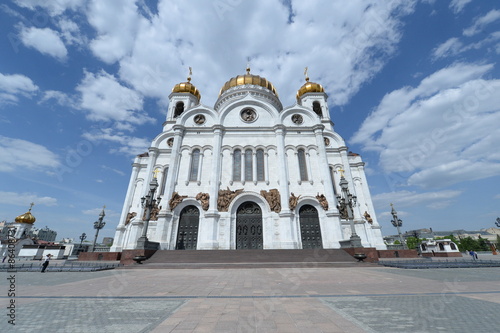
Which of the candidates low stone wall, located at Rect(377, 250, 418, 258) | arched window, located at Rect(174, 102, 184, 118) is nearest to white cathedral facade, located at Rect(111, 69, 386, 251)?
low stone wall, located at Rect(377, 250, 418, 258)

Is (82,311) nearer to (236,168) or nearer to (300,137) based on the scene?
(236,168)

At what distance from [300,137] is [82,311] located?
21.6 meters

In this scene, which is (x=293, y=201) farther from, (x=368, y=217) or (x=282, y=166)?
(x=368, y=217)

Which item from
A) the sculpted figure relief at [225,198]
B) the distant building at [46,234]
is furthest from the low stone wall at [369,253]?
the distant building at [46,234]

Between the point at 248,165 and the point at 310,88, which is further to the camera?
the point at 310,88

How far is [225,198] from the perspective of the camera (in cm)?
1931

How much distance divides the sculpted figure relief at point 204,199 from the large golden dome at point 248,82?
17.0 meters

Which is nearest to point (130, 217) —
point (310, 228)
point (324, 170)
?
point (310, 228)

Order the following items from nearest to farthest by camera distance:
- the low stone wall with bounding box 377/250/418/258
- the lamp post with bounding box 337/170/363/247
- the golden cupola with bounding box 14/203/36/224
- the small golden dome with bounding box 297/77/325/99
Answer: the lamp post with bounding box 337/170/363/247 → the low stone wall with bounding box 377/250/418/258 → the small golden dome with bounding box 297/77/325/99 → the golden cupola with bounding box 14/203/36/224

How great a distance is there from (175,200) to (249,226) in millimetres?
7163

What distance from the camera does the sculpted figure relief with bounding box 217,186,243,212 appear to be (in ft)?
62.4

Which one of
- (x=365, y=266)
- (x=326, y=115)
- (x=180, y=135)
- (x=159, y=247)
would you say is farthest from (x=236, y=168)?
(x=326, y=115)

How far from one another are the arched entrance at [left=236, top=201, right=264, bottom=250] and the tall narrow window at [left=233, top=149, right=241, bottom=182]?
2739 mm

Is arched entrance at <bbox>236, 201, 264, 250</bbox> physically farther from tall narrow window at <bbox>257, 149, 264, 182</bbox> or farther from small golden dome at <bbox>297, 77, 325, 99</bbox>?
small golden dome at <bbox>297, 77, 325, 99</bbox>
